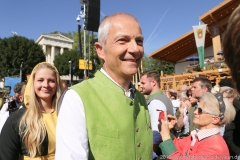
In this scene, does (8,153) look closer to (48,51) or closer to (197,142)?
(197,142)

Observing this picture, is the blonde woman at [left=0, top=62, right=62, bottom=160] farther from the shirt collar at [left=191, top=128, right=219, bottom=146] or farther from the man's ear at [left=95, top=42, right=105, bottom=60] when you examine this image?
the shirt collar at [left=191, top=128, right=219, bottom=146]

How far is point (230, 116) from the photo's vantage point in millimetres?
2904

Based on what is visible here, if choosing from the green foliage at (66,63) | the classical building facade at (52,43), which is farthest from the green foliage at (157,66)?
the classical building facade at (52,43)

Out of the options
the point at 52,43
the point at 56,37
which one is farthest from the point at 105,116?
the point at 56,37

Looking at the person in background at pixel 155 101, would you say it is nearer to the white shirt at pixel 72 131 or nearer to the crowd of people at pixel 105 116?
the crowd of people at pixel 105 116

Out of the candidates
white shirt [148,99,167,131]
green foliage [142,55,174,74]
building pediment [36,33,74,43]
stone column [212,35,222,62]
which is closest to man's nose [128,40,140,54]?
white shirt [148,99,167,131]

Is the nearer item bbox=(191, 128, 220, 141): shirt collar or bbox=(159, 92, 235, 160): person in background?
bbox=(159, 92, 235, 160): person in background

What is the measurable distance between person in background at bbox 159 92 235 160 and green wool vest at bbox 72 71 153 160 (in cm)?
93

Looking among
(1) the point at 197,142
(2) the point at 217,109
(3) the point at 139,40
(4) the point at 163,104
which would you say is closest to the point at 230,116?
(2) the point at 217,109

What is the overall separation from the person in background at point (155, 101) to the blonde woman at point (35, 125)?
1093 millimetres

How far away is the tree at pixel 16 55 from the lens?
4450cm

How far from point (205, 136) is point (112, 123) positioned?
175 centimetres

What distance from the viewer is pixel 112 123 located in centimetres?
134

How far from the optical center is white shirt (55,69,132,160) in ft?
3.96
